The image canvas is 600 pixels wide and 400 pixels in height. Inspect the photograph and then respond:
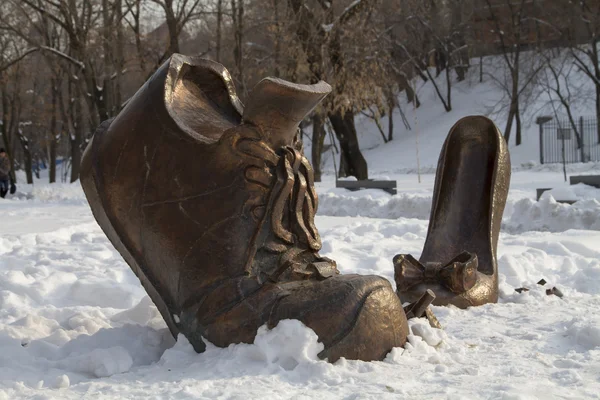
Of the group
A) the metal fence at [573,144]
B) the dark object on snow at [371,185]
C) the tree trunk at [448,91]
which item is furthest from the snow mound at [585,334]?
the tree trunk at [448,91]

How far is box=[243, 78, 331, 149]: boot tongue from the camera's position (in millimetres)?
2713

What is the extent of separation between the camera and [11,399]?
2252 mm

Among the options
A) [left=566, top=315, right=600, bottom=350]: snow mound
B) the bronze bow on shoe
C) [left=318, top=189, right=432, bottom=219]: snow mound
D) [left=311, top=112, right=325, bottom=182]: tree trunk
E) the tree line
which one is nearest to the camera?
[left=566, top=315, right=600, bottom=350]: snow mound

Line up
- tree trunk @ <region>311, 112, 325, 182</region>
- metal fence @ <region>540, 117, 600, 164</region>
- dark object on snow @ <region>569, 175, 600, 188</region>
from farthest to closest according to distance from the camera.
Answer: metal fence @ <region>540, 117, 600, 164</region>, tree trunk @ <region>311, 112, 325, 182</region>, dark object on snow @ <region>569, 175, 600, 188</region>

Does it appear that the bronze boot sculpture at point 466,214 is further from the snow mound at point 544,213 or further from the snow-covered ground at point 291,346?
the snow mound at point 544,213

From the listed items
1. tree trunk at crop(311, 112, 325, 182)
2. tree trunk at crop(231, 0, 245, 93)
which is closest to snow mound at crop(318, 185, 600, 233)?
tree trunk at crop(231, 0, 245, 93)

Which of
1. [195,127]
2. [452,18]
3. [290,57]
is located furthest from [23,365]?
[452,18]

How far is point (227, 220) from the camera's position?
275cm

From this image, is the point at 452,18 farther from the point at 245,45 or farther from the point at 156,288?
the point at 156,288

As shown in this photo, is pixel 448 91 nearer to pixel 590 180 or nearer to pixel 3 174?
pixel 3 174

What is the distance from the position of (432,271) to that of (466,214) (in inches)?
21.2

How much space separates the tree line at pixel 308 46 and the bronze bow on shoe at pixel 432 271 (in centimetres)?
1338

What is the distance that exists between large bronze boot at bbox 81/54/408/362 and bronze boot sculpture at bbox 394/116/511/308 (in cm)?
122

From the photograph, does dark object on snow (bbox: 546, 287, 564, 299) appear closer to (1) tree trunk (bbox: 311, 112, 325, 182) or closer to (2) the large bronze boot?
(2) the large bronze boot
